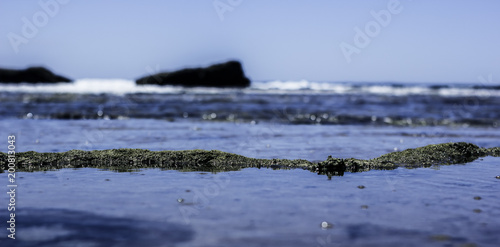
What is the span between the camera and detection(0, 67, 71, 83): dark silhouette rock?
303ft

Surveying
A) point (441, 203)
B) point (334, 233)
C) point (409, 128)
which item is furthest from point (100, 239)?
point (409, 128)

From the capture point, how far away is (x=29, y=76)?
3652 inches

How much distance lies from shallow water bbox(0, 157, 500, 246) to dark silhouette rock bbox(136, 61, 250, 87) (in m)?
76.4

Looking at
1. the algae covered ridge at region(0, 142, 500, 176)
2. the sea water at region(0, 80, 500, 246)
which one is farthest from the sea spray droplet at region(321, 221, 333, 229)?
the algae covered ridge at region(0, 142, 500, 176)

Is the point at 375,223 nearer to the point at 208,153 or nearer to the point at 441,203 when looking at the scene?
the point at 441,203

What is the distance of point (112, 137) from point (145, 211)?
21.2ft

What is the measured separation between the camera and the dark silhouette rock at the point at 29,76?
9238 centimetres

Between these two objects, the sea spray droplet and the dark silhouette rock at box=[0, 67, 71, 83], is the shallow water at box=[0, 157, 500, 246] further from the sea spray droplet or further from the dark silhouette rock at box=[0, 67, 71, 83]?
the dark silhouette rock at box=[0, 67, 71, 83]

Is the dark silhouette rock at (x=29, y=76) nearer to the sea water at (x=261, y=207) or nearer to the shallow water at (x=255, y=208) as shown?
the sea water at (x=261, y=207)

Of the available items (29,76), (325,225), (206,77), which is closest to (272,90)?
(206,77)

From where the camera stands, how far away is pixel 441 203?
4.41 metres

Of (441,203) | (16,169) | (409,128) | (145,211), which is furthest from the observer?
(409,128)

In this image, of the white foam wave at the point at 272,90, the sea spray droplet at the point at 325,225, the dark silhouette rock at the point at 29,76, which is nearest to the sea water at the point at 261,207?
the sea spray droplet at the point at 325,225

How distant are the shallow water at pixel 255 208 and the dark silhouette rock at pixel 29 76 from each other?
94.2 meters
